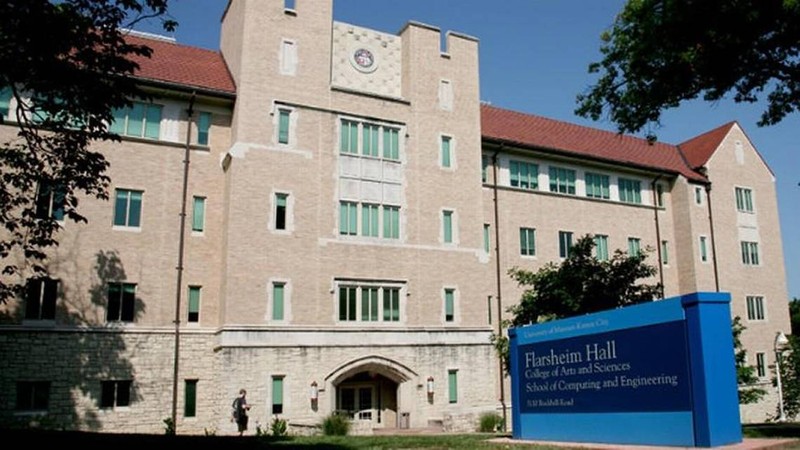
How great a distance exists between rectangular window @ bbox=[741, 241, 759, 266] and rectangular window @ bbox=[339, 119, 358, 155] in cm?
2763

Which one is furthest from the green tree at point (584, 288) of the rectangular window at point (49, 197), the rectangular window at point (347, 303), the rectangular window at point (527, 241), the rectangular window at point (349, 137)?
the rectangular window at point (49, 197)

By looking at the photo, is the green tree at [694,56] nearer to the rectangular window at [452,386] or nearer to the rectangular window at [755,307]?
the rectangular window at [452,386]

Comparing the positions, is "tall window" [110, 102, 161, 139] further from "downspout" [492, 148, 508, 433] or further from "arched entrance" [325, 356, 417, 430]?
"downspout" [492, 148, 508, 433]

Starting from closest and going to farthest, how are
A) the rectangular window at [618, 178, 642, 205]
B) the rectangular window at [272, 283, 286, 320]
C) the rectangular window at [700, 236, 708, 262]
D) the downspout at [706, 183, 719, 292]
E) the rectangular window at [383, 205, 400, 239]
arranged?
the rectangular window at [272, 283, 286, 320], the rectangular window at [383, 205, 400, 239], the rectangular window at [618, 178, 642, 205], the rectangular window at [700, 236, 708, 262], the downspout at [706, 183, 719, 292]

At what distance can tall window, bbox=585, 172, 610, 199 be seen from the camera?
39.9m

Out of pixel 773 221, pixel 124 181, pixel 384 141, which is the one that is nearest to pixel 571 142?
pixel 384 141

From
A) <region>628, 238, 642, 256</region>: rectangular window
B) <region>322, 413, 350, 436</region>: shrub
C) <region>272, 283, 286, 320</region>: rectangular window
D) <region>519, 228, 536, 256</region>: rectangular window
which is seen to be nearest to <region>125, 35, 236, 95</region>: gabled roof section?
<region>272, 283, 286, 320</region>: rectangular window

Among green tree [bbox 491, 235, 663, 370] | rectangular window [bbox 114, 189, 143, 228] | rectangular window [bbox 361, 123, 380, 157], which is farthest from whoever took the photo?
rectangular window [bbox 361, 123, 380, 157]

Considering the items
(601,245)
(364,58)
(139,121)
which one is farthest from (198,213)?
(601,245)

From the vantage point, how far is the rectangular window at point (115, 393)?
2572cm

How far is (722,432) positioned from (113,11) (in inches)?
527

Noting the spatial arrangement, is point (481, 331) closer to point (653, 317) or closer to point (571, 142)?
point (571, 142)

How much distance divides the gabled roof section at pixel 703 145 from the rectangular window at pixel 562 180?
1095 cm

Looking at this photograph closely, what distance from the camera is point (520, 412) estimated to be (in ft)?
55.0
